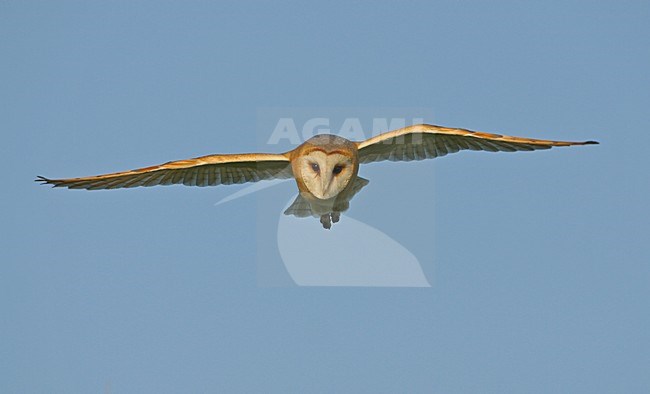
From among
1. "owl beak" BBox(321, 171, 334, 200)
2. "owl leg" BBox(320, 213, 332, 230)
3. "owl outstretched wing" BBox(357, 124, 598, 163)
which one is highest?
"owl outstretched wing" BBox(357, 124, 598, 163)

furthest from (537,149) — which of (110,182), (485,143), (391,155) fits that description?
(110,182)

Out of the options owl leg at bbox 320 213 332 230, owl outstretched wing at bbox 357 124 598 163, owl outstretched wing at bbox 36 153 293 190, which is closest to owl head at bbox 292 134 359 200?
owl outstretched wing at bbox 357 124 598 163

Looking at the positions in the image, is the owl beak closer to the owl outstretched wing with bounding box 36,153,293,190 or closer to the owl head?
the owl head

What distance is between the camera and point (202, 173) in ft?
72.0

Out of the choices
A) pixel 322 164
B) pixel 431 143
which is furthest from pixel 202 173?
pixel 431 143

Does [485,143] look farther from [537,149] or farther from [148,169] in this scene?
[148,169]

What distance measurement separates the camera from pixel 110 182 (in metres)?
21.6

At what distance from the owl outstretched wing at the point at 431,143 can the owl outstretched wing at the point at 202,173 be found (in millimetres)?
1480

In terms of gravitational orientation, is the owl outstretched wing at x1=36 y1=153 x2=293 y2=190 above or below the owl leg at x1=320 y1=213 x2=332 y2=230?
above

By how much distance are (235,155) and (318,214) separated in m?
1.73

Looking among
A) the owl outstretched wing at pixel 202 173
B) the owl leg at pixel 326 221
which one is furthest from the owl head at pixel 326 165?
the owl leg at pixel 326 221

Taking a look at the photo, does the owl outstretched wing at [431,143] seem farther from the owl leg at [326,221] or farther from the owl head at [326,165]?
the owl leg at [326,221]

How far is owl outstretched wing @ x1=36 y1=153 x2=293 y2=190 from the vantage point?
2127 centimetres

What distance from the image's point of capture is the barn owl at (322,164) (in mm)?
20688
